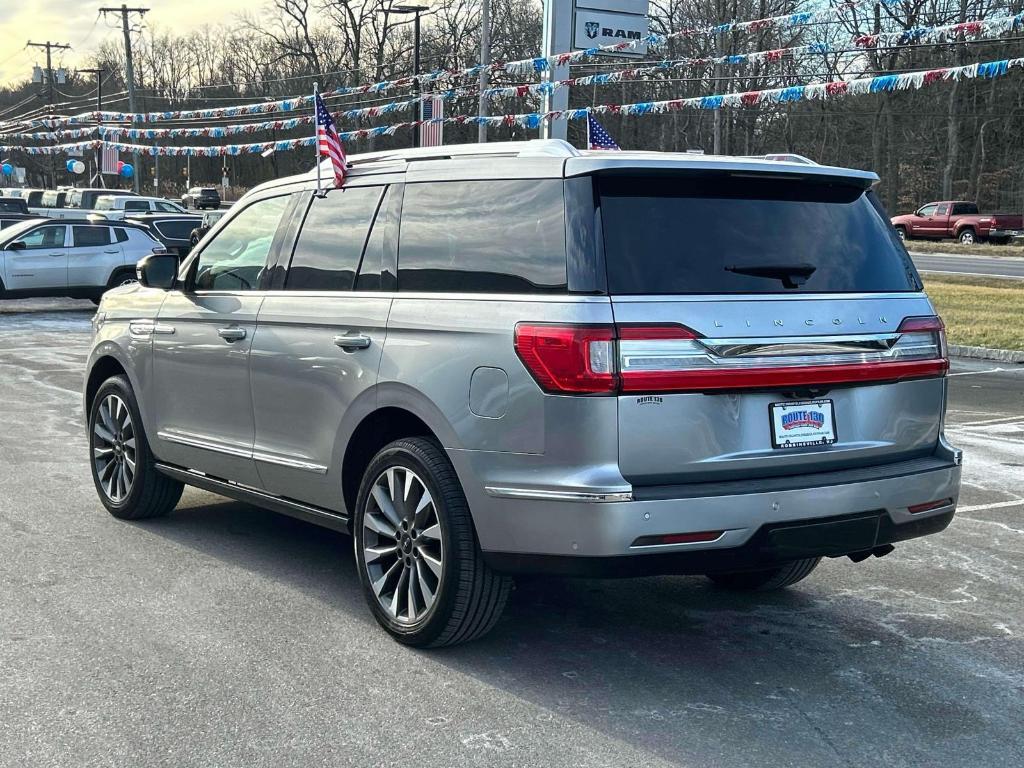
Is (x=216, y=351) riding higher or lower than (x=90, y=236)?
lower

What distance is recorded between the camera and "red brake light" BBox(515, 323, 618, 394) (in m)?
3.91

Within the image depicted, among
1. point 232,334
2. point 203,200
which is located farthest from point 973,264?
point 203,200

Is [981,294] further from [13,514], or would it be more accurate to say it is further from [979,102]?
[979,102]

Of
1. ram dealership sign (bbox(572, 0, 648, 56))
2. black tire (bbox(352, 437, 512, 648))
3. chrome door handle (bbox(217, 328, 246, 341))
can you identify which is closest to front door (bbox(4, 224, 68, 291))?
ram dealership sign (bbox(572, 0, 648, 56))

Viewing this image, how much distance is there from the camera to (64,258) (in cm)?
2277

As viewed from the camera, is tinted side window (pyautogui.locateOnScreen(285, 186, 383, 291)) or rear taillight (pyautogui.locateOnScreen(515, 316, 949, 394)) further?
tinted side window (pyautogui.locateOnScreen(285, 186, 383, 291))

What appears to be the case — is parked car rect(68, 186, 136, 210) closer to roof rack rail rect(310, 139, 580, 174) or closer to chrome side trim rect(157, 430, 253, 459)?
chrome side trim rect(157, 430, 253, 459)

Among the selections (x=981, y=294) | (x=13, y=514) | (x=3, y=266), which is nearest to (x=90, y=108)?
(x=3, y=266)

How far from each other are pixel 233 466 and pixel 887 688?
312cm

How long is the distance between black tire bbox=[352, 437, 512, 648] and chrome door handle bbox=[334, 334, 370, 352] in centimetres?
43

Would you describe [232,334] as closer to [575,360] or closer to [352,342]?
[352,342]

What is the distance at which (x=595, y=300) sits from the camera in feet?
13.1

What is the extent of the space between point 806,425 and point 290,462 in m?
2.28

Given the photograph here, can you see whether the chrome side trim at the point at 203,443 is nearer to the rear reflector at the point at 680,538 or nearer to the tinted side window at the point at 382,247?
the tinted side window at the point at 382,247
